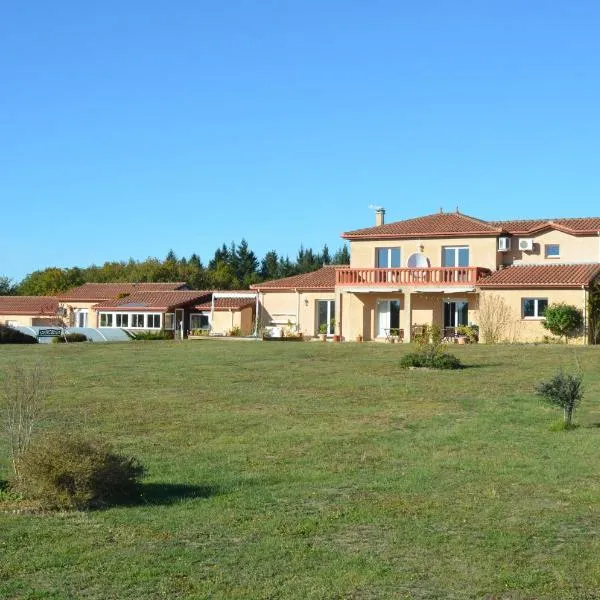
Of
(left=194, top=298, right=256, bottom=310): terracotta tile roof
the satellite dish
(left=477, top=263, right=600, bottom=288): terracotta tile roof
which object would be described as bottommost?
(left=194, top=298, right=256, bottom=310): terracotta tile roof

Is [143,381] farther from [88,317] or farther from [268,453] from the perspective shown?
[88,317]

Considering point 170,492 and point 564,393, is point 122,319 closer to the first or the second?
point 564,393

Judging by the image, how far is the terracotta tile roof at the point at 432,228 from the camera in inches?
1738

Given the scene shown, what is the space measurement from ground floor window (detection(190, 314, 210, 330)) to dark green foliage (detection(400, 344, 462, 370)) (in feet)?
108

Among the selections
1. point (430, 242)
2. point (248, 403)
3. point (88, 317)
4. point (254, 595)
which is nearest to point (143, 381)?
point (248, 403)

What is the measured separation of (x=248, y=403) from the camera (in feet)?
70.3

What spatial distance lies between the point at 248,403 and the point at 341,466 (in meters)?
7.50

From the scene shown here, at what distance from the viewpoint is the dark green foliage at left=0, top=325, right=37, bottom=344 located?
50031 millimetres

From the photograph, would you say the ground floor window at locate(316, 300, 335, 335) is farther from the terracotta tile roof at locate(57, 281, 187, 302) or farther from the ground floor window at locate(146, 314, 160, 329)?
the terracotta tile roof at locate(57, 281, 187, 302)

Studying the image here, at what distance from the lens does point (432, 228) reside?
45.3 meters

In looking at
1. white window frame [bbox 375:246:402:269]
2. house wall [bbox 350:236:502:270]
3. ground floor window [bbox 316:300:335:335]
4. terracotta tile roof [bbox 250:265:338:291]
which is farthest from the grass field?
terracotta tile roof [bbox 250:265:338:291]

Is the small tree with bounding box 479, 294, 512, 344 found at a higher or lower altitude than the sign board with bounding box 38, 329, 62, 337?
higher

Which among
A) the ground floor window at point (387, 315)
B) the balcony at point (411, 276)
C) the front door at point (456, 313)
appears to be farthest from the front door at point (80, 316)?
the front door at point (456, 313)

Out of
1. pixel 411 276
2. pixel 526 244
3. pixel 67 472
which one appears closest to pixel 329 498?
pixel 67 472
